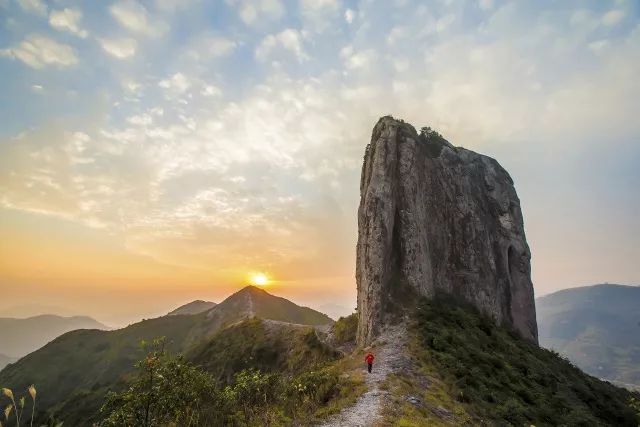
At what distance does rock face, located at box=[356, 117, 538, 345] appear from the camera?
44531mm

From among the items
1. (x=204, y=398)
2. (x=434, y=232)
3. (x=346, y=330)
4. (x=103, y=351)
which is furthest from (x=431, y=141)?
(x=103, y=351)

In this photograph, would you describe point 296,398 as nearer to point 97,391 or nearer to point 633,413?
point 633,413

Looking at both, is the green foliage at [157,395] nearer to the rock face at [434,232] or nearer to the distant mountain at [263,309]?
the rock face at [434,232]

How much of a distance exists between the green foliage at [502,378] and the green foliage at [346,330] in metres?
14.8

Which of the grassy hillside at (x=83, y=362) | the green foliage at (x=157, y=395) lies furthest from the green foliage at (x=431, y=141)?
the grassy hillside at (x=83, y=362)

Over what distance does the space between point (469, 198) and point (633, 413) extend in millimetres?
34680

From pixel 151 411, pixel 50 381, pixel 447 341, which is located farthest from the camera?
pixel 50 381

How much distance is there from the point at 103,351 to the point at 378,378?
13367 cm

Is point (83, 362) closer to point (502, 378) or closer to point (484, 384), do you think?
point (484, 384)

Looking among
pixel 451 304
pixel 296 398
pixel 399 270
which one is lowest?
pixel 296 398

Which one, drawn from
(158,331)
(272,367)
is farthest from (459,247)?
(158,331)

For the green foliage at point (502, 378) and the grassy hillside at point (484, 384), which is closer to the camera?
the grassy hillside at point (484, 384)

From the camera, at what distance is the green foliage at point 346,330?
53906 millimetres

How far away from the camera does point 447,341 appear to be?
35.3 m
